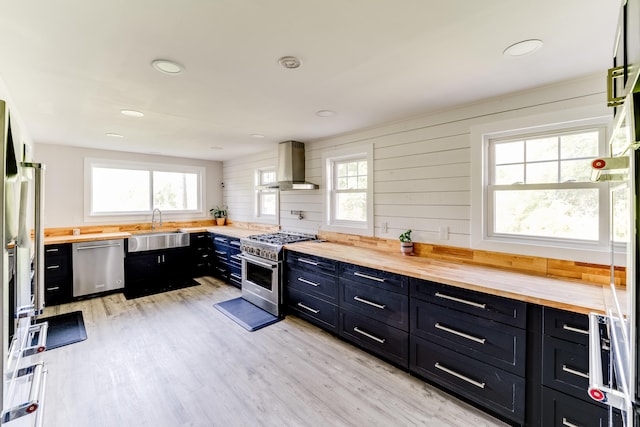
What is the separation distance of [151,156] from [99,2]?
4.65m

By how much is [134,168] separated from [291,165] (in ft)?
10.4

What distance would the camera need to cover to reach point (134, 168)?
524 centimetres

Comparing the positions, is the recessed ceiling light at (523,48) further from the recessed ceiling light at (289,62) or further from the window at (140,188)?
the window at (140,188)

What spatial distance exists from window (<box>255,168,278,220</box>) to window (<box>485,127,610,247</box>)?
3.46m

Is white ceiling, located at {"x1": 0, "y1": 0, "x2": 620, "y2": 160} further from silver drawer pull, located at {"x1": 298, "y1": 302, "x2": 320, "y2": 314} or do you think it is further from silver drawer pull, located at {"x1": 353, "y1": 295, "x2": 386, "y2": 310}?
silver drawer pull, located at {"x1": 298, "y1": 302, "x2": 320, "y2": 314}

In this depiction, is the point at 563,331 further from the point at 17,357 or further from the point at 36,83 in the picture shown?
the point at 36,83

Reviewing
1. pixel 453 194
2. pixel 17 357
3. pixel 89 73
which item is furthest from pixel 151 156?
pixel 453 194

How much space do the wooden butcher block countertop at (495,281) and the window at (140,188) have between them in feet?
13.1

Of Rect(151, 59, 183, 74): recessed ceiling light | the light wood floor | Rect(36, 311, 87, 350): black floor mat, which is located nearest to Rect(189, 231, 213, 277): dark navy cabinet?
Rect(36, 311, 87, 350): black floor mat

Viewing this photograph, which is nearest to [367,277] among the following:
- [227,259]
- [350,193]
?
[350,193]

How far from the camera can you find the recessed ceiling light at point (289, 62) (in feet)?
5.96

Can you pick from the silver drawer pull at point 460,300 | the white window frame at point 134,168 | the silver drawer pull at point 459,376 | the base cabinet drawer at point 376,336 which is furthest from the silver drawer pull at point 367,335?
the white window frame at point 134,168

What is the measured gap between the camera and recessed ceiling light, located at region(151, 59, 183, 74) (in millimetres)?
1854

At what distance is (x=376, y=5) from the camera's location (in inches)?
52.3
